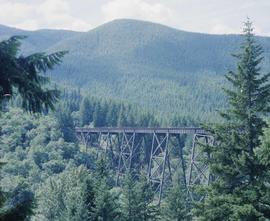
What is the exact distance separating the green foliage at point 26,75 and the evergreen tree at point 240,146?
898cm

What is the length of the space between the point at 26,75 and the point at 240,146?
9919mm

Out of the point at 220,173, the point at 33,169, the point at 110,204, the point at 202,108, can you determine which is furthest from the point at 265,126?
the point at 202,108

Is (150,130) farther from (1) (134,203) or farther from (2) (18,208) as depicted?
(2) (18,208)

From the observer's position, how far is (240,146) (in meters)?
15.5

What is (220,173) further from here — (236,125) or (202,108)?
(202,108)

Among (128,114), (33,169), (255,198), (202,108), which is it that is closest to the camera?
(255,198)

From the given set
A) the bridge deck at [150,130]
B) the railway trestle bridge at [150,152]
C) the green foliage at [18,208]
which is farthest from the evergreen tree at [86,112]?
the green foliage at [18,208]

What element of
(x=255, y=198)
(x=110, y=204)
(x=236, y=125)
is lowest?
(x=110, y=204)

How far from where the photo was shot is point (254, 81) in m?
15.6

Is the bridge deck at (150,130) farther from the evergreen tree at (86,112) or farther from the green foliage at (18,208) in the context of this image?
the green foliage at (18,208)

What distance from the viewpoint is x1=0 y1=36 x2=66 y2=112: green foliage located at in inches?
261

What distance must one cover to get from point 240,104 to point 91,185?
43.2 feet

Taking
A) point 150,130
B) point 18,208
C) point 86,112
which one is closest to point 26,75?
point 18,208

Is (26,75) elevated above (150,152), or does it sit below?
above
